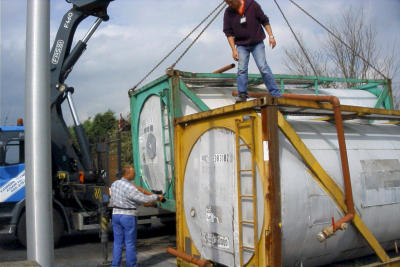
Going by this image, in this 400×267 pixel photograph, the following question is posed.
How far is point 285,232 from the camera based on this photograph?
438 centimetres

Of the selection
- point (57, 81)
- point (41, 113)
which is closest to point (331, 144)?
point (41, 113)

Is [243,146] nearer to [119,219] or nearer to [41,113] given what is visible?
[41,113]

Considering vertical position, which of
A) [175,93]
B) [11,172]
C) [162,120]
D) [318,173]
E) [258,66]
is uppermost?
[258,66]

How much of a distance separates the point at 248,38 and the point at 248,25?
7.1 inches

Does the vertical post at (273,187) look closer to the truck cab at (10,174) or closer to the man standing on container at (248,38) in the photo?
the man standing on container at (248,38)

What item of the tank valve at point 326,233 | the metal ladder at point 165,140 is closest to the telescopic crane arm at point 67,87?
the metal ladder at point 165,140

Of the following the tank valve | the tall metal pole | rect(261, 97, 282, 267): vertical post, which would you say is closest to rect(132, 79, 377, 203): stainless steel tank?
rect(261, 97, 282, 267): vertical post

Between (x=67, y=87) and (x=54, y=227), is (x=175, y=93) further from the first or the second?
(x=54, y=227)

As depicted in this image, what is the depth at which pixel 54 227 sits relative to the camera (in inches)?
356

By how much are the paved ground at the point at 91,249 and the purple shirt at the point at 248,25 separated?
4.01 m

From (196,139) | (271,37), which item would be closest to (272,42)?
(271,37)

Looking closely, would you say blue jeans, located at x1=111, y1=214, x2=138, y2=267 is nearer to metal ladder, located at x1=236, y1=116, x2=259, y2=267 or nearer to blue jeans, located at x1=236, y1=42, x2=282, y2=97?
metal ladder, located at x1=236, y1=116, x2=259, y2=267

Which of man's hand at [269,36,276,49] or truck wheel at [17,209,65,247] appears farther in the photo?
truck wheel at [17,209,65,247]

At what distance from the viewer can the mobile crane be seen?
8.91 m
